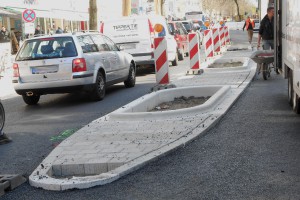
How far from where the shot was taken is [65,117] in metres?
10.8

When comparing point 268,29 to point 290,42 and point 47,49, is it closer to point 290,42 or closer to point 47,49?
point 47,49

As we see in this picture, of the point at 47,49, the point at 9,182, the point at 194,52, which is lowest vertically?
the point at 9,182

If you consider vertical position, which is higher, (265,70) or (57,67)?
(57,67)

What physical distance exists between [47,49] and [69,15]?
37.3 m

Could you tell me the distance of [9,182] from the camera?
575 centimetres

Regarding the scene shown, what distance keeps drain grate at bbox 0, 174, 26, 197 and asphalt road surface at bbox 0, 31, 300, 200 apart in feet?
0.22

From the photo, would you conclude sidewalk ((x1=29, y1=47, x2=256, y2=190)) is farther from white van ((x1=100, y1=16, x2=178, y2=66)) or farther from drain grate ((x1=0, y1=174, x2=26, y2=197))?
white van ((x1=100, y1=16, x2=178, y2=66))

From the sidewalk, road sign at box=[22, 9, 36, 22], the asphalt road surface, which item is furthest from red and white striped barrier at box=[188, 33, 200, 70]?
road sign at box=[22, 9, 36, 22]

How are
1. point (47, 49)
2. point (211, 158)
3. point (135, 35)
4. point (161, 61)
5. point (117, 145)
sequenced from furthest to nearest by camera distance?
point (135, 35) → point (161, 61) → point (47, 49) → point (117, 145) → point (211, 158)

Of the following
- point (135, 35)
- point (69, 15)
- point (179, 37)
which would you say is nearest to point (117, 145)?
point (135, 35)

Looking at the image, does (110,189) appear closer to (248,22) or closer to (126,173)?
(126,173)

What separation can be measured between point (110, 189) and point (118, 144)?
185cm

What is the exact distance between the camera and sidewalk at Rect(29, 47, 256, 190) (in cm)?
595

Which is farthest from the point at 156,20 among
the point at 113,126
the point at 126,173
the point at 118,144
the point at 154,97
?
the point at 126,173
